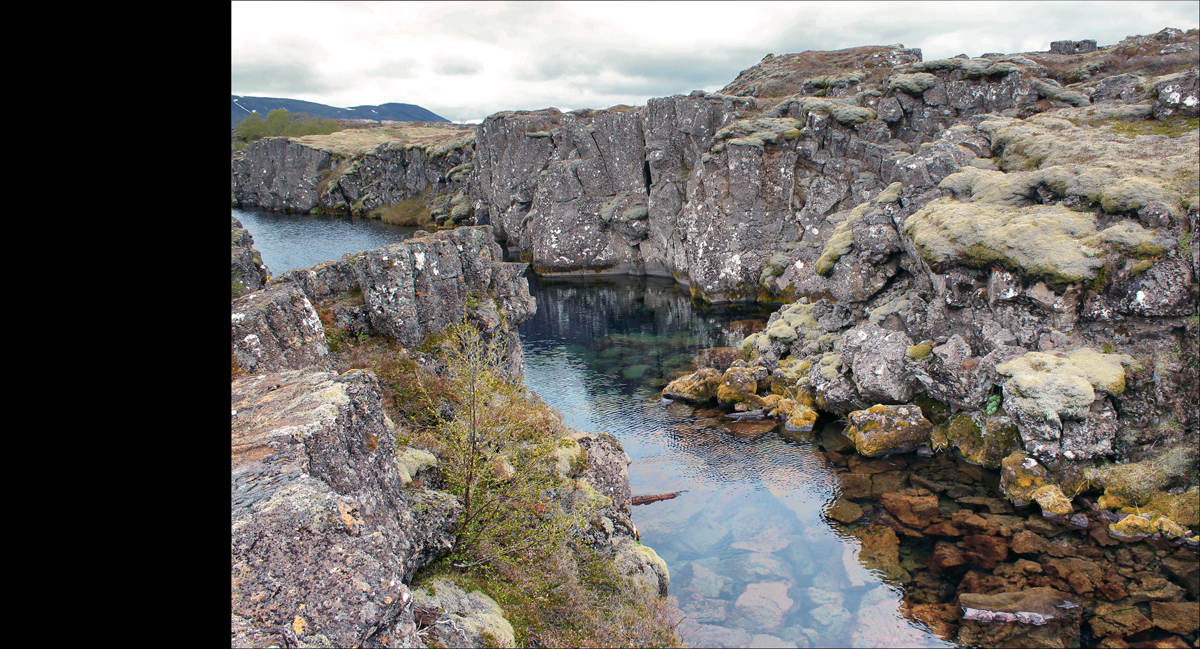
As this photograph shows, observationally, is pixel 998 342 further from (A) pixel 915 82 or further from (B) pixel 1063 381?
(A) pixel 915 82

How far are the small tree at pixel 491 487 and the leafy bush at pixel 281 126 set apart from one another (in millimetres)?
187444

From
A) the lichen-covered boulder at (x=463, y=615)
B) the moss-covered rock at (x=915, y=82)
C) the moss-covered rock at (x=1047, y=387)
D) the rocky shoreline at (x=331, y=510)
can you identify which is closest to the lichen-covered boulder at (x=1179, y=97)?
the moss-covered rock at (x=1047, y=387)

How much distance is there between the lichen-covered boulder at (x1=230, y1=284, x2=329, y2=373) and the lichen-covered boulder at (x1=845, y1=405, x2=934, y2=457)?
29.2 metres

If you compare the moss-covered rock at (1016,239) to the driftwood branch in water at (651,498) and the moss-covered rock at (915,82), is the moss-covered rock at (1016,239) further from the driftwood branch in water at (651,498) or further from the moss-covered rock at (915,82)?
the moss-covered rock at (915,82)

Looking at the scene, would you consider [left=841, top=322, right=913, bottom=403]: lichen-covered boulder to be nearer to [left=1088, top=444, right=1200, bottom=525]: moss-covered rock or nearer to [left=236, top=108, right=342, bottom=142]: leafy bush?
[left=1088, top=444, right=1200, bottom=525]: moss-covered rock

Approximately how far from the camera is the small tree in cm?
1853

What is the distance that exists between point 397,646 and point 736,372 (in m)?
38.2

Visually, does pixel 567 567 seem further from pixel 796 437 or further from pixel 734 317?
pixel 734 317

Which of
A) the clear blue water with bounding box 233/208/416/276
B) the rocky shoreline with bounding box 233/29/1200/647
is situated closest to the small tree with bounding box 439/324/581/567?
the rocky shoreline with bounding box 233/29/1200/647

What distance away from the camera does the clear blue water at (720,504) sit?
81.5 feet

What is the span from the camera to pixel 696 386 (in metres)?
46.5

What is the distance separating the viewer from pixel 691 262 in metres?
80.1

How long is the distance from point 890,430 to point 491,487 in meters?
25.7
